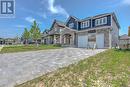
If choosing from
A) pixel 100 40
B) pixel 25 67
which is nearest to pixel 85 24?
pixel 100 40

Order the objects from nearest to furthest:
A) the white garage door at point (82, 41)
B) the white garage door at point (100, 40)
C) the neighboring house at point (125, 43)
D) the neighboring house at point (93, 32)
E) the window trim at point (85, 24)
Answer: the neighboring house at point (125, 43) → the neighboring house at point (93, 32) → the white garage door at point (100, 40) → the white garage door at point (82, 41) → the window trim at point (85, 24)

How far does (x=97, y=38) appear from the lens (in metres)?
22.8

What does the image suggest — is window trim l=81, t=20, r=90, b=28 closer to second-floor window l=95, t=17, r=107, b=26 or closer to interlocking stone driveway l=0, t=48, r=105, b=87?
second-floor window l=95, t=17, r=107, b=26

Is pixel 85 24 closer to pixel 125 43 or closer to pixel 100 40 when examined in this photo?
pixel 100 40

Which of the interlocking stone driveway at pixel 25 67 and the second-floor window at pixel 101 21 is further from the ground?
the second-floor window at pixel 101 21

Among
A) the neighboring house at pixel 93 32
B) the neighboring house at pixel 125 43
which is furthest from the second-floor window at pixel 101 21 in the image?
the neighboring house at pixel 125 43

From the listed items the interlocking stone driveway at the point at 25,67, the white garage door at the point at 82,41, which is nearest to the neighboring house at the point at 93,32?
the white garage door at the point at 82,41

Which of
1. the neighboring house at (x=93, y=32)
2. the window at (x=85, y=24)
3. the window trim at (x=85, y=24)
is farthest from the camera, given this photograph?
the window at (x=85, y=24)

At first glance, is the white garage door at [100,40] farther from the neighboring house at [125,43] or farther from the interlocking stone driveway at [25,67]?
the interlocking stone driveway at [25,67]

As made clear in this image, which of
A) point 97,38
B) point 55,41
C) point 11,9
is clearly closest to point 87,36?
point 97,38

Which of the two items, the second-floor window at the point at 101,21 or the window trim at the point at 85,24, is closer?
the second-floor window at the point at 101,21

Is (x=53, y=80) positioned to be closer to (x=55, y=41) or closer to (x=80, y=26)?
(x=80, y=26)

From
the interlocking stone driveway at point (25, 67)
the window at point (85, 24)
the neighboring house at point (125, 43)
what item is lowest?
the interlocking stone driveway at point (25, 67)

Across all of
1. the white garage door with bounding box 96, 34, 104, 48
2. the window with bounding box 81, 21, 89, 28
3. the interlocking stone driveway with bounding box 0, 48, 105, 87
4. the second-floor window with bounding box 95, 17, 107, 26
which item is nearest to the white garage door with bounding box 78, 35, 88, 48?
the window with bounding box 81, 21, 89, 28
